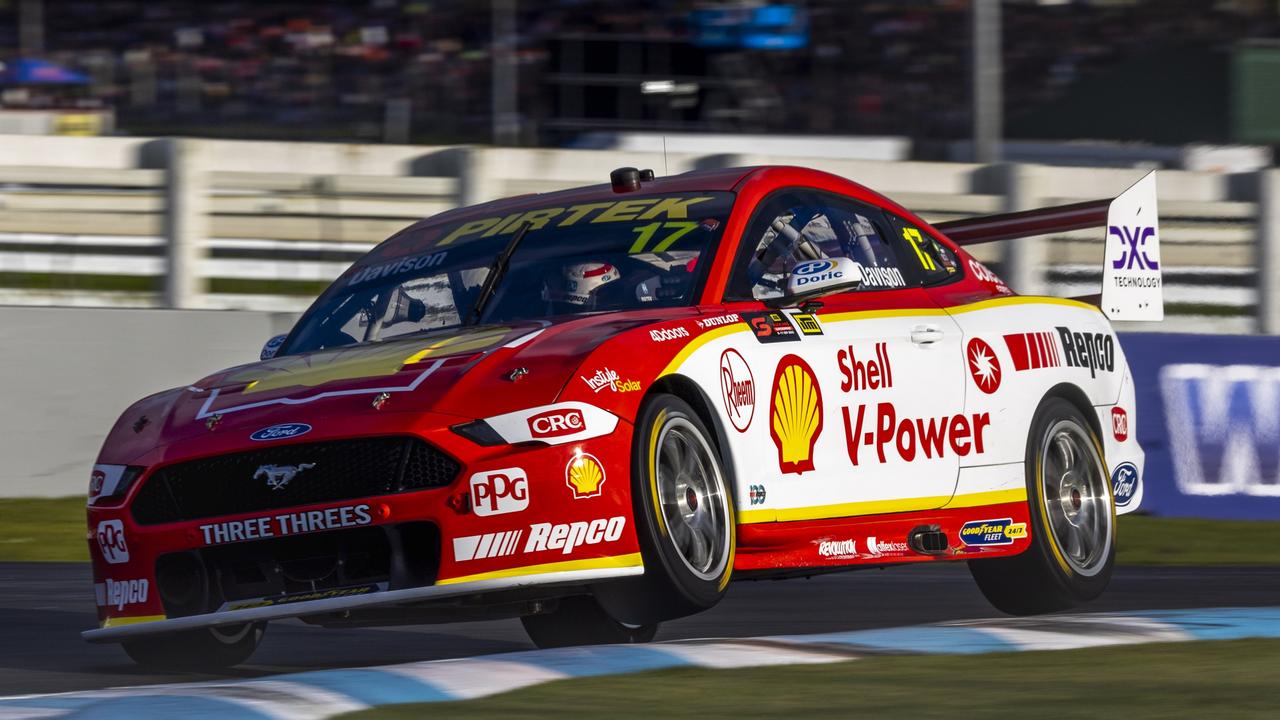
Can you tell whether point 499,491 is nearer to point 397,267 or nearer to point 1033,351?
point 397,267

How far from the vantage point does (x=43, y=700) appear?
4.89 metres

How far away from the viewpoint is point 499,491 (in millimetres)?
5449

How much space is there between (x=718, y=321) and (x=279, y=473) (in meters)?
1.37

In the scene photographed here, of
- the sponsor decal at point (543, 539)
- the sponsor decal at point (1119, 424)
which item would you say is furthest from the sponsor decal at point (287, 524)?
the sponsor decal at point (1119, 424)

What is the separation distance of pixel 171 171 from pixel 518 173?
212 centimetres

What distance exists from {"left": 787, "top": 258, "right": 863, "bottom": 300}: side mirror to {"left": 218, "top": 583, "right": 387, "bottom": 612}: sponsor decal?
1640mm

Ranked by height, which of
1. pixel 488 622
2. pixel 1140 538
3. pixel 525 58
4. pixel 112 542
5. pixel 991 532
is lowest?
pixel 1140 538

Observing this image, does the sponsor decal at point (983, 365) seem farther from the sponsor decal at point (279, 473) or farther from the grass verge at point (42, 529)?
the grass verge at point (42, 529)

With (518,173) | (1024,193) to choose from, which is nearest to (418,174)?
(518,173)

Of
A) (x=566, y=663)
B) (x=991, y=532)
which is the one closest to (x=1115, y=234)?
(x=991, y=532)

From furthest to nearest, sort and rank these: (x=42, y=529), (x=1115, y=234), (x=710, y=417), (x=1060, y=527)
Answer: (x=42, y=529)
(x=1115, y=234)
(x=1060, y=527)
(x=710, y=417)

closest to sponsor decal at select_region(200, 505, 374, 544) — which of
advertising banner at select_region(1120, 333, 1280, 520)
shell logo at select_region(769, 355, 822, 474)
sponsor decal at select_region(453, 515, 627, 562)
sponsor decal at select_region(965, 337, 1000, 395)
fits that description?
sponsor decal at select_region(453, 515, 627, 562)

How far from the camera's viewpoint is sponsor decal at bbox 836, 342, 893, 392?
6570mm

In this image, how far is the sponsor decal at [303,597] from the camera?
5492mm
